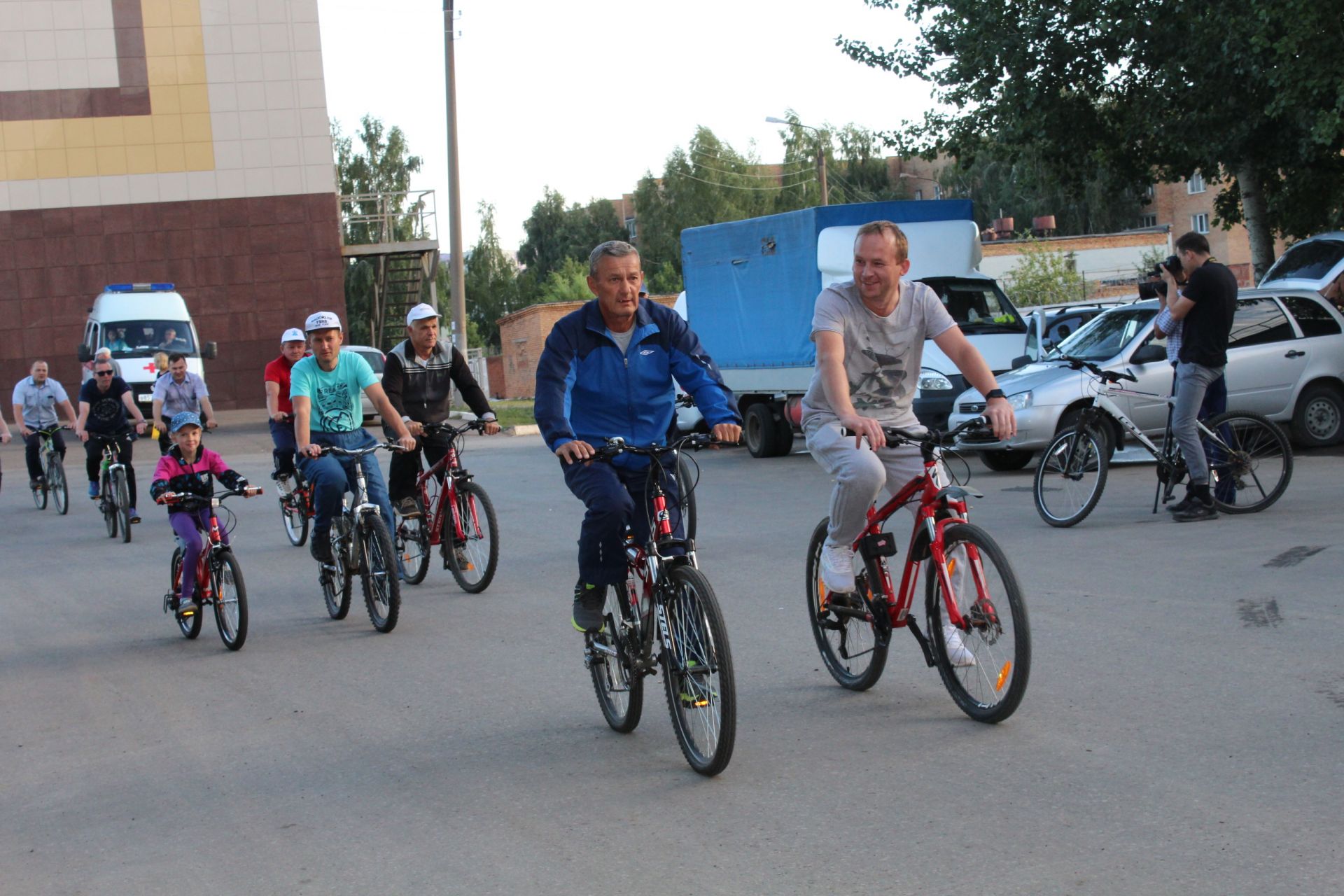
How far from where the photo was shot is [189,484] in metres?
8.75

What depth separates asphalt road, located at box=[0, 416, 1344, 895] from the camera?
14.1 feet

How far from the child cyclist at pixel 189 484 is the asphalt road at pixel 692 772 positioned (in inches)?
16.0

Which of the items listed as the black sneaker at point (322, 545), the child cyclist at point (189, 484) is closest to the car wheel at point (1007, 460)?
the black sneaker at point (322, 545)

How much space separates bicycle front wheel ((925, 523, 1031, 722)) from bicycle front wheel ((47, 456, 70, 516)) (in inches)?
556

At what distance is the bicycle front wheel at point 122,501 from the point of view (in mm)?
14273

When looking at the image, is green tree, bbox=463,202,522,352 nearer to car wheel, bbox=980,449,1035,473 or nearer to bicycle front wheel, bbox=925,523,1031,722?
car wheel, bbox=980,449,1035,473

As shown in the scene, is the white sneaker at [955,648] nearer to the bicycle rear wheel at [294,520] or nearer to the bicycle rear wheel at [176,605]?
the bicycle rear wheel at [176,605]

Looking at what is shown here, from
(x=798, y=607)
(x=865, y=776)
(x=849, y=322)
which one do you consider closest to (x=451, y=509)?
(x=798, y=607)

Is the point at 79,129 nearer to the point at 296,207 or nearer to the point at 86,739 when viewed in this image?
the point at 296,207

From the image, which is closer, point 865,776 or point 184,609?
point 865,776

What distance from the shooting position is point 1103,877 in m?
3.98

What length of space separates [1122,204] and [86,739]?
70.8 meters

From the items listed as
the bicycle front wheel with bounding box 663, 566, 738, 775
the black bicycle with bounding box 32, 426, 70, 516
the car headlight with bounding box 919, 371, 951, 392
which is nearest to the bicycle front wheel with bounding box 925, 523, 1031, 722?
the bicycle front wheel with bounding box 663, 566, 738, 775

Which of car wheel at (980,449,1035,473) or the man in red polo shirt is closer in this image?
the man in red polo shirt
